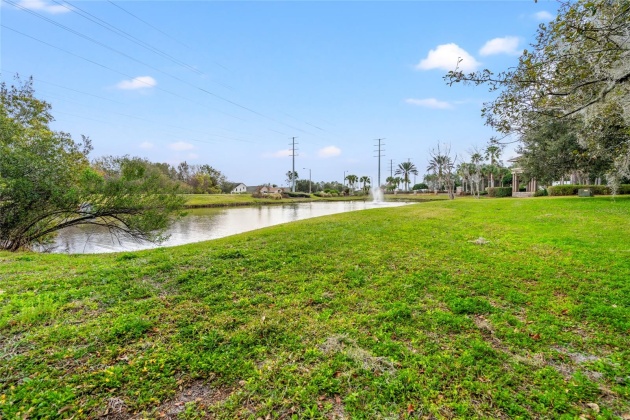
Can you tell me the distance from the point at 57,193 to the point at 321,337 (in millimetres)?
10541

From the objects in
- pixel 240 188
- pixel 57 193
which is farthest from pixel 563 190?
pixel 240 188

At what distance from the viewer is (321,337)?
3242mm

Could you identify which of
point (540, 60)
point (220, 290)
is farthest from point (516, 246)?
point (220, 290)

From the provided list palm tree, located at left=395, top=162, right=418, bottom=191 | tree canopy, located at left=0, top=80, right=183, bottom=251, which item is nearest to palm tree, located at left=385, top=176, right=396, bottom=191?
palm tree, located at left=395, top=162, right=418, bottom=191

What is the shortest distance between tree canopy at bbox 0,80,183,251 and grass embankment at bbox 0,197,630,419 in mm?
4786

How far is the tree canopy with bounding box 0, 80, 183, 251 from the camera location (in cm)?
909

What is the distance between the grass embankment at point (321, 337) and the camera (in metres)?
2.36

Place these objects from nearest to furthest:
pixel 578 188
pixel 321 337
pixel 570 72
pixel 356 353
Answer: pixel 356 353
pixel 321 337
pixel 570 72
pixel 578 188

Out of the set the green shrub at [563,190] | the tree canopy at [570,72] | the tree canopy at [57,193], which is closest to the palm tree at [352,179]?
the green shrub at [563,190]

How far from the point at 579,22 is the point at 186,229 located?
17605mm

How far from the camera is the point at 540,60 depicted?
4438mm

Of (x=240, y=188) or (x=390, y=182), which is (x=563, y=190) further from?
(x=240, y=188)

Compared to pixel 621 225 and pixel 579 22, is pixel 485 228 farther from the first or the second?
pixel 579 22

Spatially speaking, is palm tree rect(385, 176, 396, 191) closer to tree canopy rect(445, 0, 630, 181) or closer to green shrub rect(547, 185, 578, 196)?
green shrub rect(547, 185, 578, 196)
